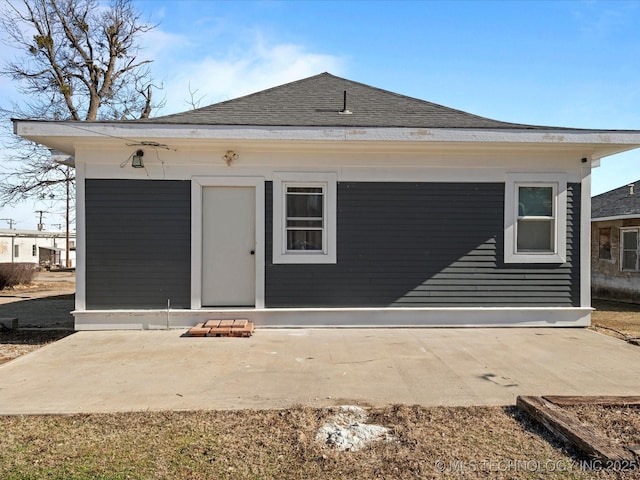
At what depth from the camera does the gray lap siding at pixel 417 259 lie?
7004 mm

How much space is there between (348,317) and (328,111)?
349 cm

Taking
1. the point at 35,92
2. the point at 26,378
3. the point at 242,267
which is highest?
the point at 35,92

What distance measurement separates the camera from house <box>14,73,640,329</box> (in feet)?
22.4

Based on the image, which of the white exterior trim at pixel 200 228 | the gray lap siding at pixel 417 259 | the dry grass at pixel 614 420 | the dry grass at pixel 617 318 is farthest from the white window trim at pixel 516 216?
the white exterior trim at pixel 200 228

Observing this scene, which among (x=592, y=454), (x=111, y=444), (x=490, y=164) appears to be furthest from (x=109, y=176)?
(x=592, y=454)

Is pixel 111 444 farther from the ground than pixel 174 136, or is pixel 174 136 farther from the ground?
pixel 174 136

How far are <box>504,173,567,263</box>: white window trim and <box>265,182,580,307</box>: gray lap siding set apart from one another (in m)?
0.11

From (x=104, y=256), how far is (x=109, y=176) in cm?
122

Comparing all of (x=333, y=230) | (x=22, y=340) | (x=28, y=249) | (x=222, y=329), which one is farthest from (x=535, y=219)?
(x=28, y=249)

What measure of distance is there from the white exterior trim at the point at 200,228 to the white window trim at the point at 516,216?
3877 mm

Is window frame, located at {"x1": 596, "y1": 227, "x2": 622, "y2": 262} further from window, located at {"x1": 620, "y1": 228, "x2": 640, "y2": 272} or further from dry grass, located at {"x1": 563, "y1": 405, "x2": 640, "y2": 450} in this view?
dry grass, located at {"x1": 563, "y1": 405, "x2": 640, "y2": 450}

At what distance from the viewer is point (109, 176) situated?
6793 millimetres

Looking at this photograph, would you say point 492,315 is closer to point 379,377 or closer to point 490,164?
point 490,164

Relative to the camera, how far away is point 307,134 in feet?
21.0
